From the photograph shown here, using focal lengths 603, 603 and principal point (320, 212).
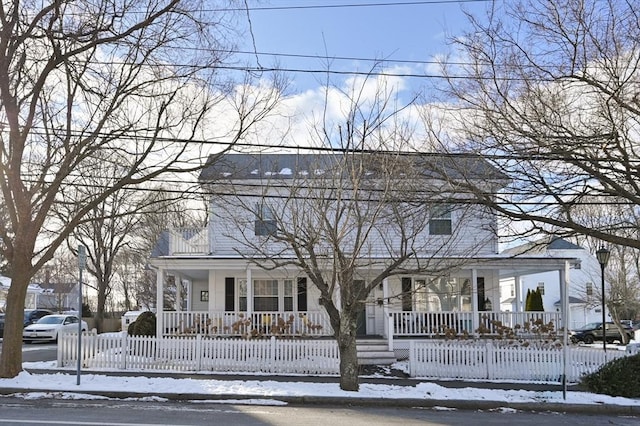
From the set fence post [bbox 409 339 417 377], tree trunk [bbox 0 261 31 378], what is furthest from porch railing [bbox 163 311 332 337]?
tree trunk [bbox 0 261 31 378]

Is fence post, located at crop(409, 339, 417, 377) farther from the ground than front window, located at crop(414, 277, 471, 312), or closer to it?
closer to it

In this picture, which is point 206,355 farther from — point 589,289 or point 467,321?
point 589,289

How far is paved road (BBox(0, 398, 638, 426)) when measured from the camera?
31.7ft

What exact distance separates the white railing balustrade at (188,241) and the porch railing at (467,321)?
24.1 ft

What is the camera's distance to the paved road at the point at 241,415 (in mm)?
9672

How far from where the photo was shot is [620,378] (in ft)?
42.7

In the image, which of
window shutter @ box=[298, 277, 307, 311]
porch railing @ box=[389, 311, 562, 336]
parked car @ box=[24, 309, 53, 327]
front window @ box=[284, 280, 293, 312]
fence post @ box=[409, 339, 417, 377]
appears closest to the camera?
fence post @ box=[409, 339, 417, 377]

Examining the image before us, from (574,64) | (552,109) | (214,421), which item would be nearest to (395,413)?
(214,421)

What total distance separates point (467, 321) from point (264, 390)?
9.79 m

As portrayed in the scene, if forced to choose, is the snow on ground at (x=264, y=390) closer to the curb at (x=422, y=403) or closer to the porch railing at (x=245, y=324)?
the curb at (x=422, y=403)

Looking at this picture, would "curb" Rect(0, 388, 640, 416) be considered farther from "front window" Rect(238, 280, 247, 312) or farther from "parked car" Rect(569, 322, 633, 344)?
"parked car" Rect(569, 322, 633, 344)

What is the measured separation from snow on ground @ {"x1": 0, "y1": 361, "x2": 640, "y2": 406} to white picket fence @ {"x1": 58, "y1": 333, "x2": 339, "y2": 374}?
8.29ft

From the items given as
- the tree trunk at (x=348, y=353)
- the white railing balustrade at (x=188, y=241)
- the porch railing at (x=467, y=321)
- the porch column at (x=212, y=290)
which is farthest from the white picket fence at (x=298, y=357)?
the porch column at (x=212, y=290)

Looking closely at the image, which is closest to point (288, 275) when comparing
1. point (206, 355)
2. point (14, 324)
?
point (206, 355)
